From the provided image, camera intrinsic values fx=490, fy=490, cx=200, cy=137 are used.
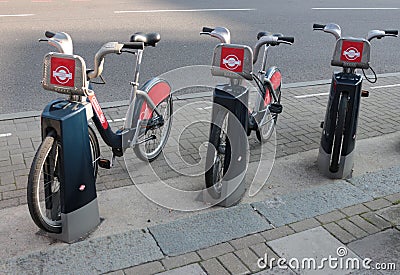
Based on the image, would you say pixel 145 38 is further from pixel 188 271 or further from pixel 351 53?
pixel 188 271

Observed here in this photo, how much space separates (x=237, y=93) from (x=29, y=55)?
547cm

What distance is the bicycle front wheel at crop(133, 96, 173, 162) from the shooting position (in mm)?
4539

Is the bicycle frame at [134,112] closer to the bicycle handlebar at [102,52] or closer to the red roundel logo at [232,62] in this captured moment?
the bicycle handlebar at [102,52]

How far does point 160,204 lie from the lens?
158 inches

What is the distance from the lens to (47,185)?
11.1 feet

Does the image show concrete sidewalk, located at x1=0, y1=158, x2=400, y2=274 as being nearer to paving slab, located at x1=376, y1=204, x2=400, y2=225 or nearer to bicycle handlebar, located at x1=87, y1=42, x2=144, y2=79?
paving slab, located at x1=376, y1=204, x2=400, y2=225

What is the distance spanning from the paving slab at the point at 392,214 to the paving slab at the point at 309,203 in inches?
8.1

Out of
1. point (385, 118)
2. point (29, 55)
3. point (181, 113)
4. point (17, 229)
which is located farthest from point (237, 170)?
point (29, 55)

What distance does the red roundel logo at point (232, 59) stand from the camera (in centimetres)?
375

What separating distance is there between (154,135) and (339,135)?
68.4 inches

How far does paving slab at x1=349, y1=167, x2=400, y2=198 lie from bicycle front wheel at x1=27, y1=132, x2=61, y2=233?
2609mm

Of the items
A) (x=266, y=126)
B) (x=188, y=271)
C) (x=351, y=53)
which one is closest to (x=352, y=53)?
(x=351, y=53)

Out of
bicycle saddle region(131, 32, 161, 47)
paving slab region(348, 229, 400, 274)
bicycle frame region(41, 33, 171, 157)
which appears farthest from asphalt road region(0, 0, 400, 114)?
paving slab region(348, 229, 400, 274)

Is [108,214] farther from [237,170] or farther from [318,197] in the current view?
[318,197]
